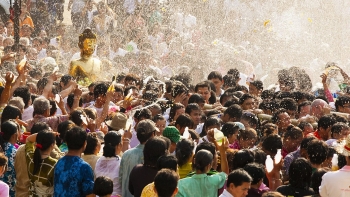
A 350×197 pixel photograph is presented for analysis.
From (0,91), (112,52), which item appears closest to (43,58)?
(112,52)

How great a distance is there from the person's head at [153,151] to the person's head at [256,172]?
0.77 m

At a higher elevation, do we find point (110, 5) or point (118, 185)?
point (110, 5)

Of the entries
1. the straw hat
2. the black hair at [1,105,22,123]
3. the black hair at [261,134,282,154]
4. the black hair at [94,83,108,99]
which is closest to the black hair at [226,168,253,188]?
the black hair at [261,134,282,154]

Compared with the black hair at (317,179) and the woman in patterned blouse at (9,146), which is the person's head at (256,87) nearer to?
the woman in patterned blouse at (9,146)

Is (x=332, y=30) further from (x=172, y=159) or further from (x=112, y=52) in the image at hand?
(x=172, y=159)

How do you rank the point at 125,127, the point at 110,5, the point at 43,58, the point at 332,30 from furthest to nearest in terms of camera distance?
the point at 332,30, the point at 110,5, the point at 43,58, the point at 125,127

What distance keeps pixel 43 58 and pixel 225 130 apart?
23.2ft

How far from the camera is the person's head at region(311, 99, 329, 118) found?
10.7 m

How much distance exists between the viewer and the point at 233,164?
7898mm

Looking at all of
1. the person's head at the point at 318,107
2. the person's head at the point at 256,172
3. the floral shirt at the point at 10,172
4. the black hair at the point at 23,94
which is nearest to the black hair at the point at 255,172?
the person's head at the point at 256,172

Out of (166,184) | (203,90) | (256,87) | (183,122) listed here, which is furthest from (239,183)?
(256,87)

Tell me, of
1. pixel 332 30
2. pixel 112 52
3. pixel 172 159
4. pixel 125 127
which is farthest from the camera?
pixel 332 30

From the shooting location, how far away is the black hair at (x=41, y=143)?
794 cm

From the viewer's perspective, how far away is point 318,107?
10.8 metres
